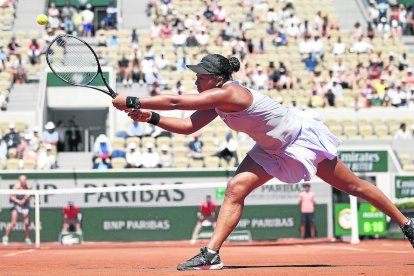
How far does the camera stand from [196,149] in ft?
80.1

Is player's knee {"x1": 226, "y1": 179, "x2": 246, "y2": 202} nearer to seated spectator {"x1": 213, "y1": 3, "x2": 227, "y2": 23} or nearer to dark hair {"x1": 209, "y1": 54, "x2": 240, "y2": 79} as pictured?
dark hair {"x1": 209, "y1": 54, "x2": 240, "y2": 79}

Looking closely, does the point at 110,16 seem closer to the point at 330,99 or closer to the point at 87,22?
the point at 87,22

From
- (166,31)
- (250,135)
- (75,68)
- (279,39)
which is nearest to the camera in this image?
(250,135)

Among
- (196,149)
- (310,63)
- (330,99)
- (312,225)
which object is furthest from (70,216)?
(310,63)

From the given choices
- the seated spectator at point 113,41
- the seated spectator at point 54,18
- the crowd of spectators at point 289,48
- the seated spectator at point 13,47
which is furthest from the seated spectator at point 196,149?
the seated spectator at point 54,18

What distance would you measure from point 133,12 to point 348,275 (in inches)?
966

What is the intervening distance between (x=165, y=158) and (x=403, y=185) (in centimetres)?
543

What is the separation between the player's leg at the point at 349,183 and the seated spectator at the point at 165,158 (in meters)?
14.1

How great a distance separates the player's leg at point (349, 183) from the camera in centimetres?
946

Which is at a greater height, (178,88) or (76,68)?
(178,88)

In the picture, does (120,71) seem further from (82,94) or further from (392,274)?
(392,274)

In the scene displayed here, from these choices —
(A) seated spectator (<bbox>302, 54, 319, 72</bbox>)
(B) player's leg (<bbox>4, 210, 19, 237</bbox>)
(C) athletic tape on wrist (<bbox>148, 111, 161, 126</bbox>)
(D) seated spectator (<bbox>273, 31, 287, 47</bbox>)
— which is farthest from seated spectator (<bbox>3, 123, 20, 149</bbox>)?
(C) athletic tape on wrist (<bbox>148, 111, 161, 126</bbox>)

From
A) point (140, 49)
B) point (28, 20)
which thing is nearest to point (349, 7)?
point (140, 49)

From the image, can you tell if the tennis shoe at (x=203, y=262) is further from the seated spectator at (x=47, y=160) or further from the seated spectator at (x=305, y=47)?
the seated spectator at (x=305, y=47)
